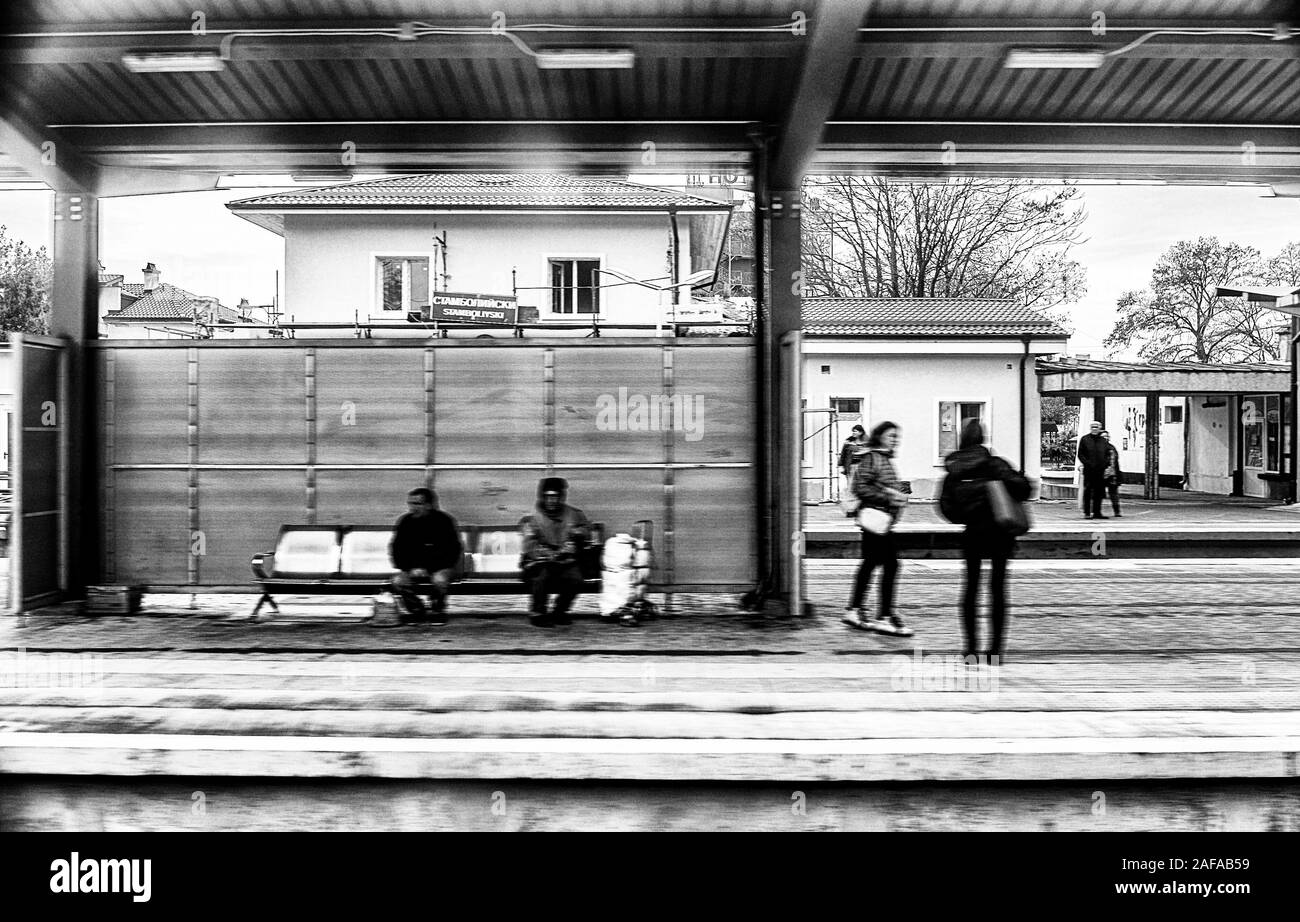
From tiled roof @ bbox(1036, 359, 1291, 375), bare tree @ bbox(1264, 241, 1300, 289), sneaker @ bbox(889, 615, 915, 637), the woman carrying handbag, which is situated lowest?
sneaker @ bbox(889, 615, 915, 637)

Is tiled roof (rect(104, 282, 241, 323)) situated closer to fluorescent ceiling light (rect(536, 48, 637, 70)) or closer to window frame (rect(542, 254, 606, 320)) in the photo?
window frame (rect(542, 254, 606, 320))

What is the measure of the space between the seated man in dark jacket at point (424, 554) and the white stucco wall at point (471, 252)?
13.8 m

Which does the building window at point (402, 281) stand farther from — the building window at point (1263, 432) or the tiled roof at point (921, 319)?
the building window at point (1263, 432)

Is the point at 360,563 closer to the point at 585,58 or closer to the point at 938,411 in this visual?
the point at 585,58

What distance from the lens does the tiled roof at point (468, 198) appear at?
22844 millimetres

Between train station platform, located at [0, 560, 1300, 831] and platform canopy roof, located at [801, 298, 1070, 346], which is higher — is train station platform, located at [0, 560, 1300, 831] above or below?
below

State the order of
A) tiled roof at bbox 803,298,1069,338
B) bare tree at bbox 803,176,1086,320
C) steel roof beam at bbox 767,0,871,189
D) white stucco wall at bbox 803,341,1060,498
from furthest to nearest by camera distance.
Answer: bare tree at bbox 803,176,1086,320 < white stucco wall at bbox 803,341,1060,498 < tiled roof at bbox 803,298,1069,338 < steel roof beam at bbox 767,0,871,189

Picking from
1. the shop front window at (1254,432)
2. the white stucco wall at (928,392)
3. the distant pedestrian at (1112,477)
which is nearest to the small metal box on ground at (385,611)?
the distant pedestrian at (1112,477)

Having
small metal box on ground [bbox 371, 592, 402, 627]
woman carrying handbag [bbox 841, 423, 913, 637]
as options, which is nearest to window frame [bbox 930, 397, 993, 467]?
woman carrying handbag [bbox 841, 423, 913, 637]

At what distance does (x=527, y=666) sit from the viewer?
7.98 metres

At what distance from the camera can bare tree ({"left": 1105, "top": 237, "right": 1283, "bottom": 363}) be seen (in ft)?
194

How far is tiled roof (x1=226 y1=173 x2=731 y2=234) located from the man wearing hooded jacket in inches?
546

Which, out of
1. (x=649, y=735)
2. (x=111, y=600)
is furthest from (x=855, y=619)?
(x=111, y=600)

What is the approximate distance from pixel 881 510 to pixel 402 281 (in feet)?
56.3
